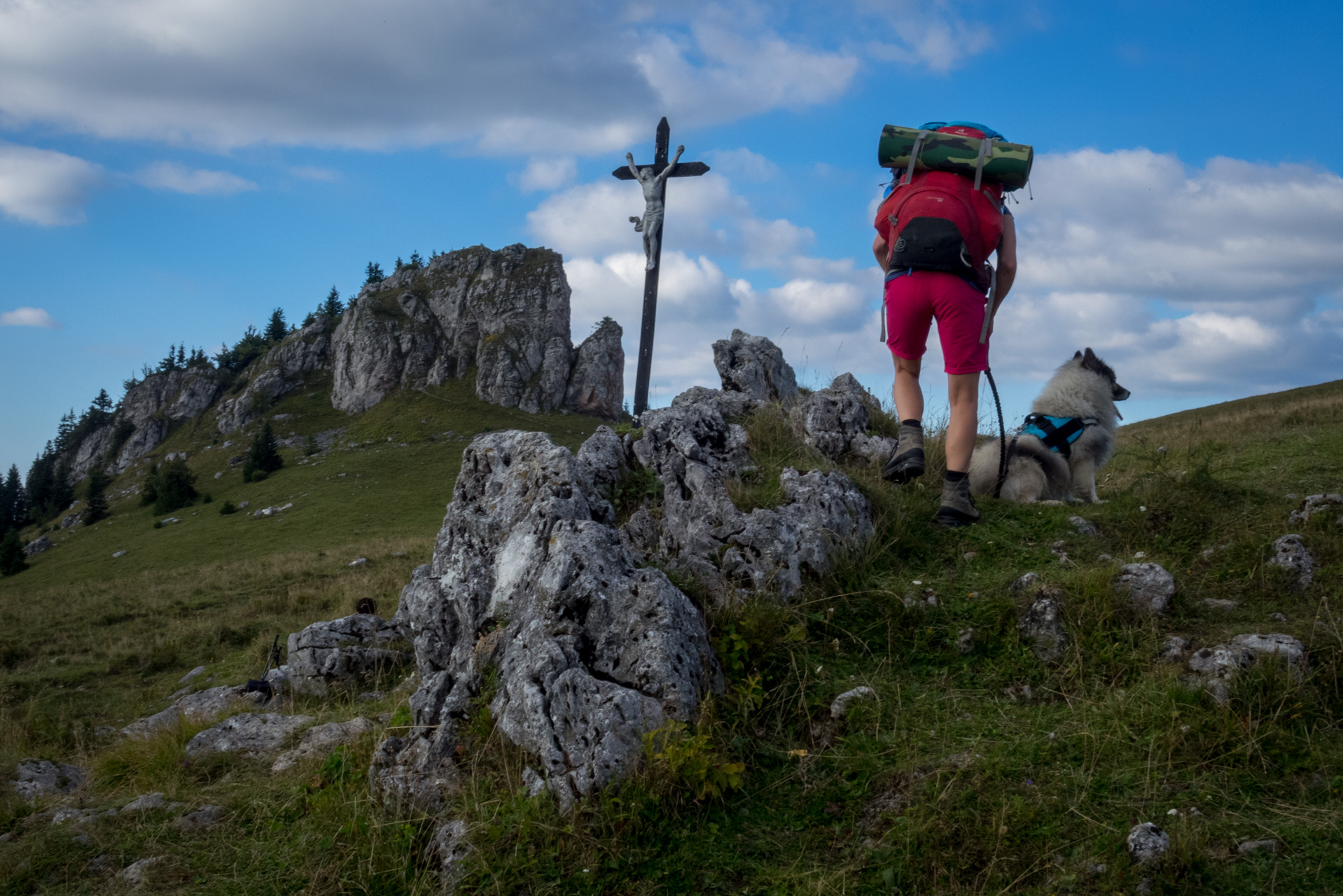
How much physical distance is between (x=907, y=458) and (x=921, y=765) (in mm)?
3266

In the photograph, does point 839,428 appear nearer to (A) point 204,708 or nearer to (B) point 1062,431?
(B) point 1062,431

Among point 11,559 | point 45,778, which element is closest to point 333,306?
point 11,559

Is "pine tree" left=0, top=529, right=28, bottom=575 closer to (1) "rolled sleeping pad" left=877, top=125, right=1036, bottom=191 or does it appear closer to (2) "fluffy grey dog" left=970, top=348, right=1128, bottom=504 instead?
(2) "fluffy grey dog" left=970, top=348, right=1128, bottom=504

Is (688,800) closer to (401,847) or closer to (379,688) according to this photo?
(401,847)

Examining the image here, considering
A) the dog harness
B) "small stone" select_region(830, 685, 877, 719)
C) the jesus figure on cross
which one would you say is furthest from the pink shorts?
the jesus figure on cross

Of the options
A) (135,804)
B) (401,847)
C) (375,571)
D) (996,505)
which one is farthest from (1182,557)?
(375,571)

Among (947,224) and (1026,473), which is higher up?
(947,224)

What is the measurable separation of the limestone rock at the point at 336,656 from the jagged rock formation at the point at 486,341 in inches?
3191

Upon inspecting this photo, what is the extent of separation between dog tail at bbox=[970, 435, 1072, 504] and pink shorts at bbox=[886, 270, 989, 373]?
1.54 metres

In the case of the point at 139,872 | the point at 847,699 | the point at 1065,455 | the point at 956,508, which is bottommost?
the point at 139,872

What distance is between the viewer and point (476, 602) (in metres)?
5.83

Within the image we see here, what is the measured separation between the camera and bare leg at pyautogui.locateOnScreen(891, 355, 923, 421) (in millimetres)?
7109

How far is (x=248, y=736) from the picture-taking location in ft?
21.0

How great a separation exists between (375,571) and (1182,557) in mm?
24409
